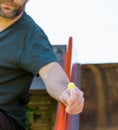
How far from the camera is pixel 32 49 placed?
5.27 ft

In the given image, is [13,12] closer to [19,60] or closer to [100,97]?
[19,60]

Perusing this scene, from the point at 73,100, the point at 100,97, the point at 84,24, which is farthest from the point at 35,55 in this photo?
the point at 84,24

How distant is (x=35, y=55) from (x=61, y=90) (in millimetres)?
187

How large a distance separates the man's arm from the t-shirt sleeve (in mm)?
21

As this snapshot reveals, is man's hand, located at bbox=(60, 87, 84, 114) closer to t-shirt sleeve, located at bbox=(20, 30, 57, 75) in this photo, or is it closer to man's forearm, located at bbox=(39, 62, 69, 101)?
man's forearm, located at bbox=(39, 62, 69, 101)

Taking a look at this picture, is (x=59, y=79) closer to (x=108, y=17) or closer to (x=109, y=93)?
(x=109, y=93)

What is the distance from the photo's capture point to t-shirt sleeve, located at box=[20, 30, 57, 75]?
1583 mm

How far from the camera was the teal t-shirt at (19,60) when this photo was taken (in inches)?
63.0

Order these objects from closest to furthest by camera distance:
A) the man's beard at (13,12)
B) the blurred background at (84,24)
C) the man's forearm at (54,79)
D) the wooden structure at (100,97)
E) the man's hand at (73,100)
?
1. the man's hand at (73,100)
2. the man's forearm at (54,79)
3. the man's beard at (13,12)
4. the wooden structure at (100,97)
5. the blurred background at (84,24)

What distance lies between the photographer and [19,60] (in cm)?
162

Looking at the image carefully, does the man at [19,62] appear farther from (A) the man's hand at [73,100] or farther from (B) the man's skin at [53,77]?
(A) the man's hand at [73,100]

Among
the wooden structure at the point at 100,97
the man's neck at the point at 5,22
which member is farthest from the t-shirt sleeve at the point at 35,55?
the wooden structure at the point at 100,97

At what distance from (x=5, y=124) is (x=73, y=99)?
39cm

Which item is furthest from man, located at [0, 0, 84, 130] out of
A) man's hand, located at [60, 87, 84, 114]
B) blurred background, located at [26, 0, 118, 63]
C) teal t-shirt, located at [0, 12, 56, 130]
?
blurred background, located at [26, 0, 118, 63]
